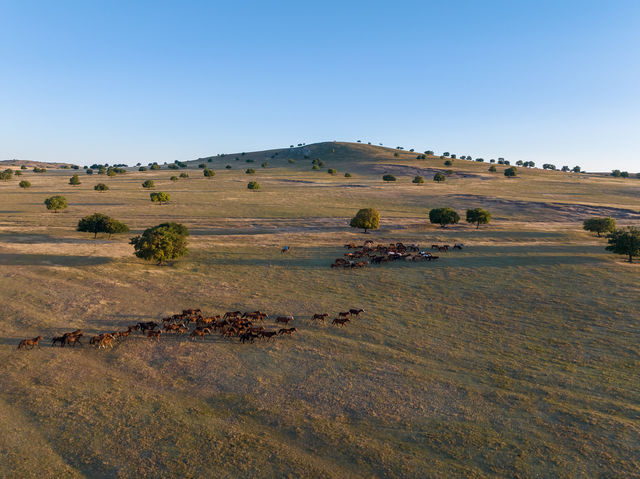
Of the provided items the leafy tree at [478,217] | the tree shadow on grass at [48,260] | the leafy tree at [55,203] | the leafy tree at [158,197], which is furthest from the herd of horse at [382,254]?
the leafy tree at [55,203]

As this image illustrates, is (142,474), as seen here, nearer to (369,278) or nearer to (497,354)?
(497,354)

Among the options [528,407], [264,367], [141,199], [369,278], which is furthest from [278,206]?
[528,407]

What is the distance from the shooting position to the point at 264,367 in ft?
59.7

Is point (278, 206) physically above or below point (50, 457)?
above

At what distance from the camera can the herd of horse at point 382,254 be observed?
3712 centimetres

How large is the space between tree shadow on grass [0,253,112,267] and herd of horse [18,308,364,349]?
17.1 metres

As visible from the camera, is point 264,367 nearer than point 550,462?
No

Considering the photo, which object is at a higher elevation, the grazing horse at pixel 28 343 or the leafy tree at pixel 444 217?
the leafy tree at pixel 444 217

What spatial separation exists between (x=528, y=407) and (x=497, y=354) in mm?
4496

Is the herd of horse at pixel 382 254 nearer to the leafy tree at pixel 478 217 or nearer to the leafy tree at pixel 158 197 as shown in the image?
the leafy tree at pixel 478 217

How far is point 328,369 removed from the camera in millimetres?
18062

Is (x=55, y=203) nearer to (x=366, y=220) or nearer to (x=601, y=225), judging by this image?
(x=366, y=220)

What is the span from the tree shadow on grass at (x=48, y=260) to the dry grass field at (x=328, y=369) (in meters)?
0.33

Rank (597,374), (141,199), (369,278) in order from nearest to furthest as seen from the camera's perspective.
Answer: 1. (597,374)
2. (369,278)
3. (141,199)
